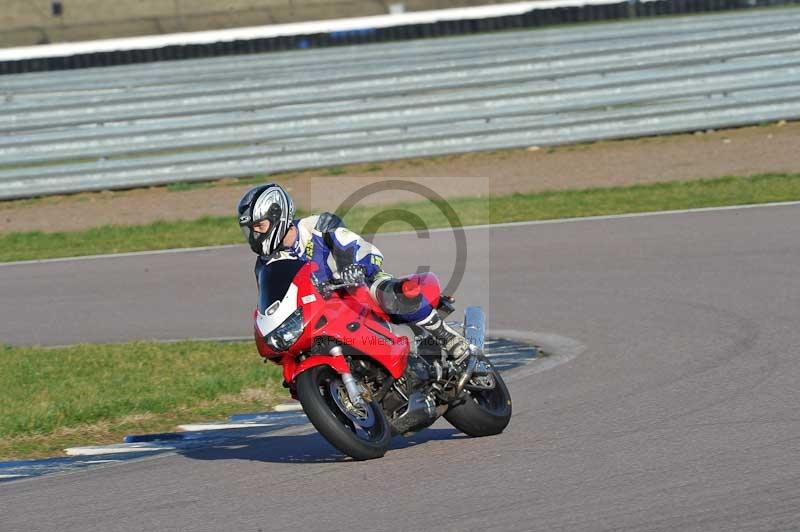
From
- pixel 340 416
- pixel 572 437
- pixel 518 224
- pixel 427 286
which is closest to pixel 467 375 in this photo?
pixel 427 286

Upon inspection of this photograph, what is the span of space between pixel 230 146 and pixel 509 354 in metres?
10.1

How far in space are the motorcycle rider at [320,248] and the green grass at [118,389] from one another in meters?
2.24

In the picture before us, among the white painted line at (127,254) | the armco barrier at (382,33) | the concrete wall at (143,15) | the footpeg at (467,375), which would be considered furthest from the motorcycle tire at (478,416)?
the concrete wall at (143,15)

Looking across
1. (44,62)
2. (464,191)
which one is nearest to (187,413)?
(464,191)

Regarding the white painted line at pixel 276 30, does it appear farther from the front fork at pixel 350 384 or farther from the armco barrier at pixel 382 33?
the front fork at pixel 350 384

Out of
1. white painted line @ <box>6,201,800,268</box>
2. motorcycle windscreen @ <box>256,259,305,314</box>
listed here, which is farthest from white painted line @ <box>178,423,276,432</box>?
white painted line @ <box>6,201,800,268</box>

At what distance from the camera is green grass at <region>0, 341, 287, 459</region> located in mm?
8133

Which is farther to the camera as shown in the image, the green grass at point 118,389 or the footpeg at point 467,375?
the green grass at point 118,389

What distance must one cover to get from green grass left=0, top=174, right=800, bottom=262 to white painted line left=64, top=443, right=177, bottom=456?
723 cm

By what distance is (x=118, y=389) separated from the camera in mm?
9023

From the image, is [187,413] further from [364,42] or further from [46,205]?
[364,42]

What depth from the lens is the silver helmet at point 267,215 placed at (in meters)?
6.20

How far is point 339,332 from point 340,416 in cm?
40

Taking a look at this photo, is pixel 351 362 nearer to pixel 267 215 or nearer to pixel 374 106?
pixel 267 215
